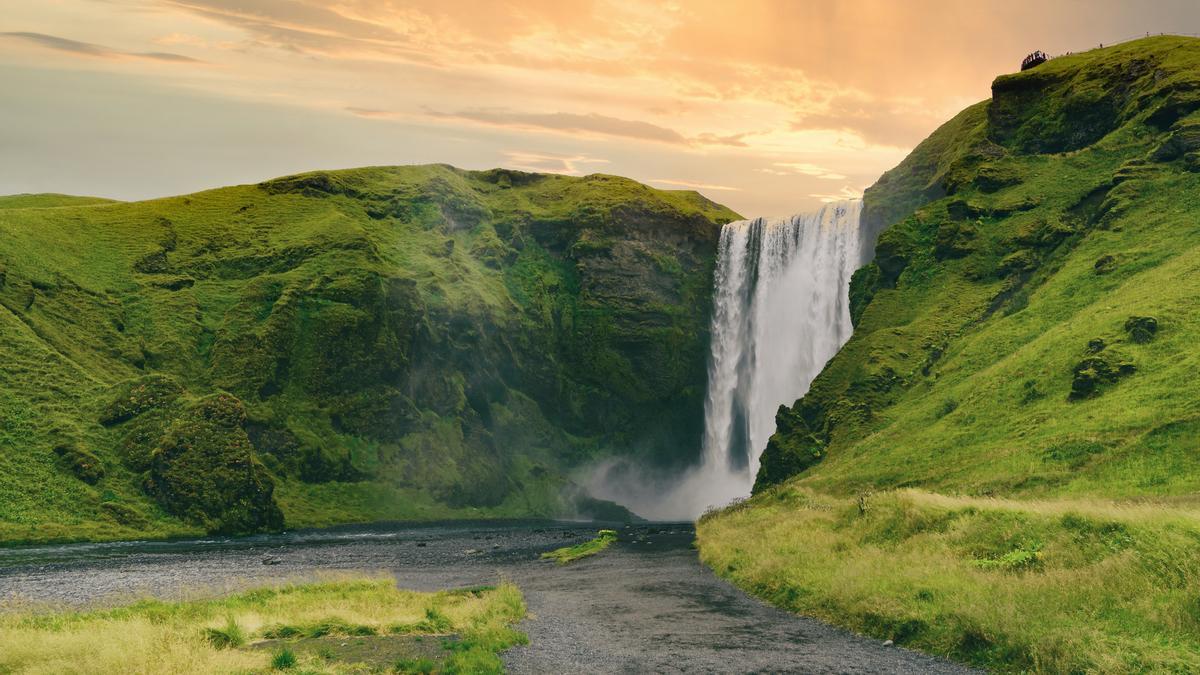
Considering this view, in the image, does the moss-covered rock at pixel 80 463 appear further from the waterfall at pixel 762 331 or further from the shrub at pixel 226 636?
the shrub at pixel 226 636

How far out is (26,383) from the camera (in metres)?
109

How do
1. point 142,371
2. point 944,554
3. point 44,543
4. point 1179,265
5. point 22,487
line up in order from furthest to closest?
point 142,371 → point 22,487 → point 44,543 → point 1179,265 → point 944,554

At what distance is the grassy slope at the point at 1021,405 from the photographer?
90.5 feet

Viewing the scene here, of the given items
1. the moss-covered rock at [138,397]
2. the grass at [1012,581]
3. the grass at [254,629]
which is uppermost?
the moss-covered rock at [138,397]

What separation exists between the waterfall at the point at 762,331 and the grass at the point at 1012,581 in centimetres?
6981

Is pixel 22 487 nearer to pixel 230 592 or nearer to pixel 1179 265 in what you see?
pixel 230 592

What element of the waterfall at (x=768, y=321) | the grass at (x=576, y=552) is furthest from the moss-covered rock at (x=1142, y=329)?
the waterfall at (x=768, y=321)

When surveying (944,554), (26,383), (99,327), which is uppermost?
(99,327)

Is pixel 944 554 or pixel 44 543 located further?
pixel 44 543

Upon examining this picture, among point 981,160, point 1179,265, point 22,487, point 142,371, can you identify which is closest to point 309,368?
point 142,371

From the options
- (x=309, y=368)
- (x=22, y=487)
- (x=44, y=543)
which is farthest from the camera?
(x=309, y=368)

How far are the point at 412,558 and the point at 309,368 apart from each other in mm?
77902

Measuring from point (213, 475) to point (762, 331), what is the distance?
72893 mm

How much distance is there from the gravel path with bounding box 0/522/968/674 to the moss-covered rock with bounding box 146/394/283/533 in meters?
7.72
